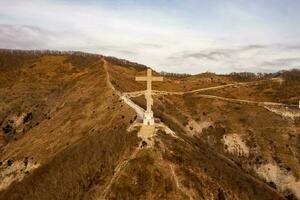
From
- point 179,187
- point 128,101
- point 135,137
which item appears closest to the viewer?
point 179,187

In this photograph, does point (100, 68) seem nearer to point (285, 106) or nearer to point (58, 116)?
point (58, 116)

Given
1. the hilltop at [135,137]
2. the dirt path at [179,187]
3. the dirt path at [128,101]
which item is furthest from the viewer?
the dirt path at [128,101]

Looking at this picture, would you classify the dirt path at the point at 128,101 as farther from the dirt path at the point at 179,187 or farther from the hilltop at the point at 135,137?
the dirt path at the point at 179,187

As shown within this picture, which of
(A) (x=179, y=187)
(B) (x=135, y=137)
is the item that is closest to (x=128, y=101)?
(B) (x=135, y=137)

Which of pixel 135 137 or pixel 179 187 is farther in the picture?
pixel 135 137

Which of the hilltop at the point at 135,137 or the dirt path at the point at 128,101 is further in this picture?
the dirt path at the point at 128,101

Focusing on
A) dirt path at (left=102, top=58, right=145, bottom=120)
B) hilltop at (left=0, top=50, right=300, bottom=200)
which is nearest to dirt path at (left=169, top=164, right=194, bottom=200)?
hilltop at (left=0, top=50, right=300, bottom=200)

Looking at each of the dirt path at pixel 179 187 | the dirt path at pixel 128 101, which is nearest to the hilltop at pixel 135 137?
the dirt path at pixel 179 187

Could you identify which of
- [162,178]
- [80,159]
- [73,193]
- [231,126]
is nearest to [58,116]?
[231,126]

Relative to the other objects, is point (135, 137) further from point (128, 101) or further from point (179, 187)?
point (128, 101)

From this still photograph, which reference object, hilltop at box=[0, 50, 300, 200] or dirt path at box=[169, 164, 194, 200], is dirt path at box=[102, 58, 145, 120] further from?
dirt path at box=[169, 164, 194, 200]

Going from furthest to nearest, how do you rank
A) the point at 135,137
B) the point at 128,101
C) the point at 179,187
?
the point at 128,101, the point at 135,137, the point at 179,187
